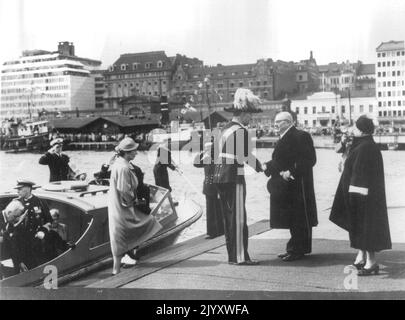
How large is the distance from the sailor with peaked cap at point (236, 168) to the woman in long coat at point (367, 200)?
36.2 inches

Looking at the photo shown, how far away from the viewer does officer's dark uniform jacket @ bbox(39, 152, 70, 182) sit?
7168 mm

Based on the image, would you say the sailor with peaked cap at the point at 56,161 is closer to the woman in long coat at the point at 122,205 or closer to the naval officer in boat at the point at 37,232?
the naval officer in boat at the point at 37,232

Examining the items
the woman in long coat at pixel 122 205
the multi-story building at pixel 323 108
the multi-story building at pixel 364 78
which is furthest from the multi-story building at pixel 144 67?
the multi-story building at pixel 364 78

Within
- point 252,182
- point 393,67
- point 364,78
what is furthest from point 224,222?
point 364,78

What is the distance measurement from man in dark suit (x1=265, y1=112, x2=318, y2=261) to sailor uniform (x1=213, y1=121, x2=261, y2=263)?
0.23 meters

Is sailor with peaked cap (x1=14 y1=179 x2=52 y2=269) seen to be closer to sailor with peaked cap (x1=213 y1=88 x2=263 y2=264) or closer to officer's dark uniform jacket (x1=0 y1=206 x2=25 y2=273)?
officer's dark uniform jacket (x1=0 y1=206 x2=25 y2=273)

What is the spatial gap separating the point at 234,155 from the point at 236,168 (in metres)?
0.12

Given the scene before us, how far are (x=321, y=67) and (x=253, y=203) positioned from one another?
2335 inches

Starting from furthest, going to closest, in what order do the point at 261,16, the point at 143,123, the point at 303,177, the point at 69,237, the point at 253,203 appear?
the point at 143,123, the point at 253,203, the point at 69,237, the point at 261,16, the point at 303,177

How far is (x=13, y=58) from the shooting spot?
6566 millimetres

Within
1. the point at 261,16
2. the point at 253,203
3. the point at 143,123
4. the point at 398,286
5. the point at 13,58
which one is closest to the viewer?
the point at 398,286

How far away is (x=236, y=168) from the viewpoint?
Answer: 16.4 ft
